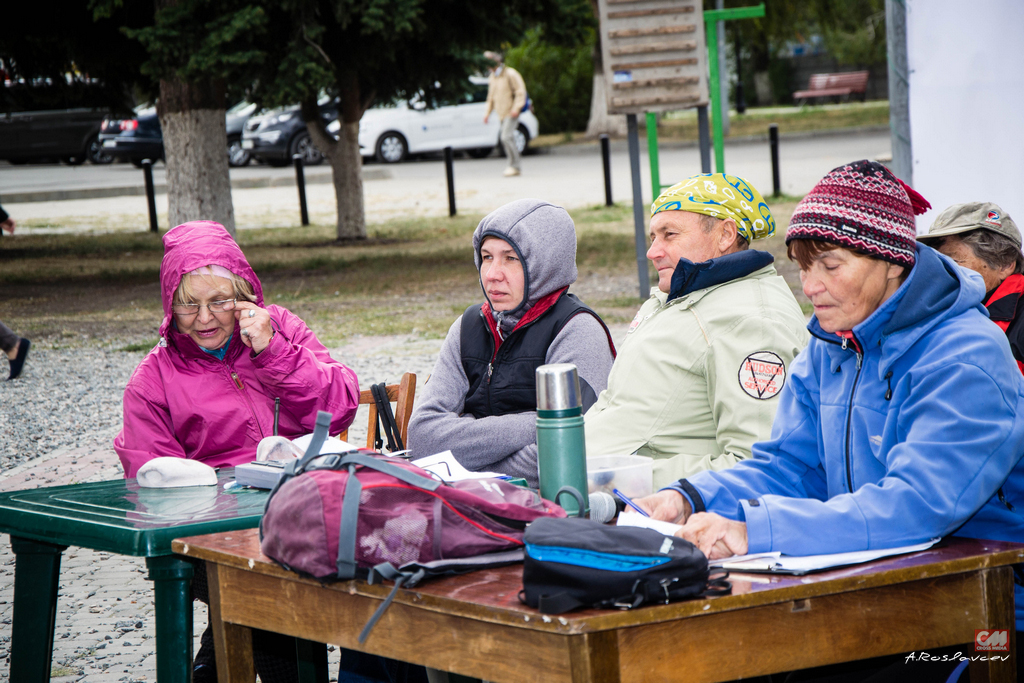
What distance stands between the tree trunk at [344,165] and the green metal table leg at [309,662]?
11263 millimetres

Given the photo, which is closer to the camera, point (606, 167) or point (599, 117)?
point (606, 167)

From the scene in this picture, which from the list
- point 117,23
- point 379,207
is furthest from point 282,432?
point 379,207

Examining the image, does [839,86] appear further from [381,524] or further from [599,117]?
[381,524]

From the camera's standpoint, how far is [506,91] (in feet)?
73.5

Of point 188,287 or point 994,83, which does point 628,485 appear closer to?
point 188,287

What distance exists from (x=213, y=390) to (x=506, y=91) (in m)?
19.7

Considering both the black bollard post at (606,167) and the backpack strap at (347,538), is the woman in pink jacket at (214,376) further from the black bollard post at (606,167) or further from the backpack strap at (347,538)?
the black bollard post at (606,167)

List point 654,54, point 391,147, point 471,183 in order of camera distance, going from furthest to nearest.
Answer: point 391,147 < point 471,183 < point 654,54

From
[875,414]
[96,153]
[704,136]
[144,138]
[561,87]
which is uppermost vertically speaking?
[561,87]

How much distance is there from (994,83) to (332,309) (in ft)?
20.9

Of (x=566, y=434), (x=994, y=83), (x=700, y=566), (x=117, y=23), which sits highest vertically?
(x=117, y=23)

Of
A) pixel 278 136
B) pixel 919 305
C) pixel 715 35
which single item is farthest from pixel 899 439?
pixel 278 136

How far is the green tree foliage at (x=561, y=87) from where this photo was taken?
98.8 ft

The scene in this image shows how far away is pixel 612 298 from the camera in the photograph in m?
10.3
